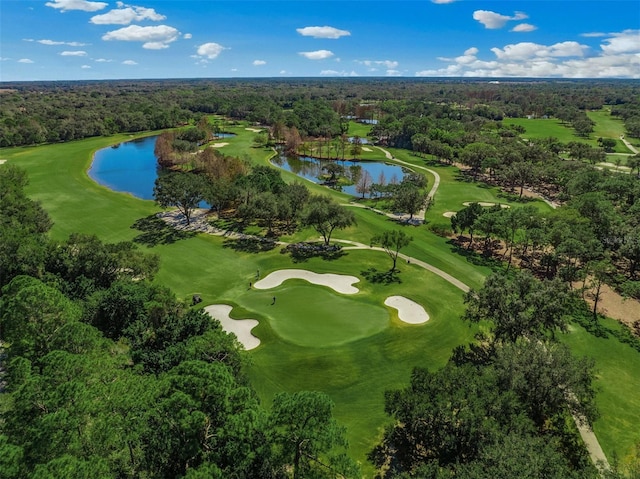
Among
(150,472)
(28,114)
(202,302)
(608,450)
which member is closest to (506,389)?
(608,450)

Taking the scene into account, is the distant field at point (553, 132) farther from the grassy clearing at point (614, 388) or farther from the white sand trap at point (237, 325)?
the white sand trap at point (237, 325)

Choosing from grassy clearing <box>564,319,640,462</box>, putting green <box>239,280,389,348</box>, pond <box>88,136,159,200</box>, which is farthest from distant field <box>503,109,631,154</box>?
pond <box>88,136,159,200</box>

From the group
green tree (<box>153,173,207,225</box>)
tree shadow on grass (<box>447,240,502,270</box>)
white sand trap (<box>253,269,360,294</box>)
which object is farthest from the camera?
green tree (<box>153,173,207,225</box>)

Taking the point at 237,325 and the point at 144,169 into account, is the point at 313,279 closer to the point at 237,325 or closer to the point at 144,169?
the point at 237,325

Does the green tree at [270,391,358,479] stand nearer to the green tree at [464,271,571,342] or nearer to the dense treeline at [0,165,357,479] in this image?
the dense treeline at [0,165,357,479]

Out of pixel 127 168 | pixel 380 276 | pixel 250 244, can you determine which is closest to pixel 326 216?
pixel 380 276
